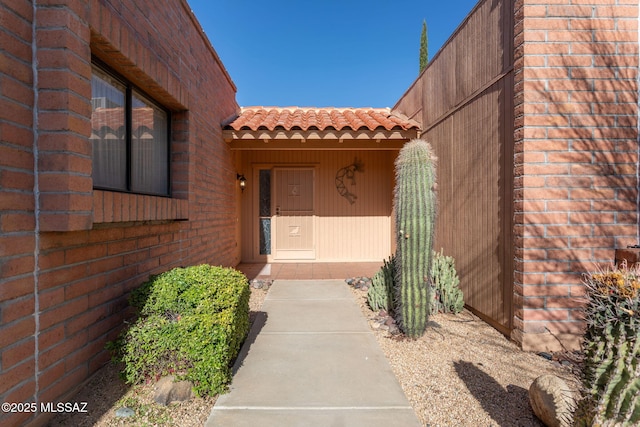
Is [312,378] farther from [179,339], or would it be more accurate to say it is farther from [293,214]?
[293,214]

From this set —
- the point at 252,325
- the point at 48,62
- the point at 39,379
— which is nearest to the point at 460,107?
the point at 252,325

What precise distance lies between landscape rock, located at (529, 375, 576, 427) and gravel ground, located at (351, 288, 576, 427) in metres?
0.13

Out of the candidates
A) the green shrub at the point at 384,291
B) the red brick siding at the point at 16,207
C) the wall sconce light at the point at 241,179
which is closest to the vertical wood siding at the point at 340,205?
the wall sconce light at the point at 241,179

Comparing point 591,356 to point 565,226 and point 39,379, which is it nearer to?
point 565,226

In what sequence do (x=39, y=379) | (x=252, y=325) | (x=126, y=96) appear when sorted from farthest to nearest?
(x=252, y=325)
(x=126, y=96)
(x=39, y=379)

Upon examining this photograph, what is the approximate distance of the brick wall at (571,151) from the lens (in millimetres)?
3225

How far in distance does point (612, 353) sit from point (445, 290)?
304cm

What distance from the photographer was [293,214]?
8.49 metres

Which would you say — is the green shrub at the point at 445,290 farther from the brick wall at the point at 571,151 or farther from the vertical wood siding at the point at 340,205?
the vertical wood siding at the point at 340,205

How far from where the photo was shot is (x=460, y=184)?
15.3 ft

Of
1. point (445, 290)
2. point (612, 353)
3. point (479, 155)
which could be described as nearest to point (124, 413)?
point (612, 353)

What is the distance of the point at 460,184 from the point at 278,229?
5064 millimetres

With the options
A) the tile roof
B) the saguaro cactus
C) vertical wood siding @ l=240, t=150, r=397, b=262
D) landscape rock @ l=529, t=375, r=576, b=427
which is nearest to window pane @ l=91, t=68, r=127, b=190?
the saguaro cactus

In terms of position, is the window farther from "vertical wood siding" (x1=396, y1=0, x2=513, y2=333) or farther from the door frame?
the door frame
